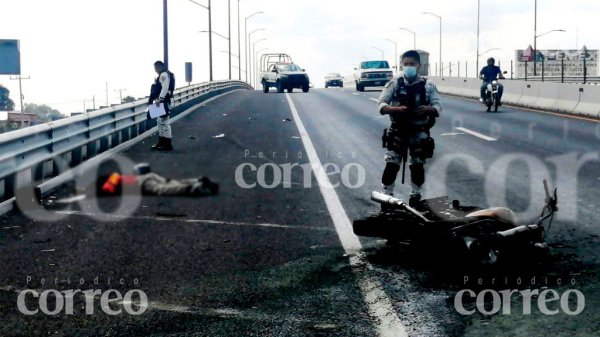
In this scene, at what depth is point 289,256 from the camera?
777 centimetres

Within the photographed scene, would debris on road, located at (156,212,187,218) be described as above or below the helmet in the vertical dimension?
below

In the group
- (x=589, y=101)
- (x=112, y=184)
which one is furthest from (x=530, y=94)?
(x=112, y=184)

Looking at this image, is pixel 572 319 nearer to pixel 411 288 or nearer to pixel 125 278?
pixel 411 288

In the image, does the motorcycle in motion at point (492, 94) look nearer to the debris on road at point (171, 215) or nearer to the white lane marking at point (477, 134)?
the white lane marking at point (477, 134)

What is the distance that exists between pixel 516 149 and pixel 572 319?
12.3m

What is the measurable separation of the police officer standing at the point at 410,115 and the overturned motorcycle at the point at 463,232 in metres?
0.88

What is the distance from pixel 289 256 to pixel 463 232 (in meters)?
1.66

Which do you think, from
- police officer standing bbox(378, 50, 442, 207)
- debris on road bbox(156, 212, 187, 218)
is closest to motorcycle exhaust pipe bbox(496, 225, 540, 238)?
police officer standing bbox(378, 50, 442, 207)

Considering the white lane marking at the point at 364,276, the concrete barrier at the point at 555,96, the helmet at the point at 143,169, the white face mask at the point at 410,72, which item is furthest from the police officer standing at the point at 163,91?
the concrete barrier at the point at 555,96

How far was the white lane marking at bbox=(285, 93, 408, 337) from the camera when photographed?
5570 millimetres

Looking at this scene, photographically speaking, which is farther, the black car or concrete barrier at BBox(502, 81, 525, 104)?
the black car

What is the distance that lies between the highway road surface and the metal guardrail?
584 mm

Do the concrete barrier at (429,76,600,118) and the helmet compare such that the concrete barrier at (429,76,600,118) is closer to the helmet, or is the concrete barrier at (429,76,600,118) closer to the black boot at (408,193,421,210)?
the helmet

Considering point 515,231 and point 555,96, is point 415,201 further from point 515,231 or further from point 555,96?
point 555,96
